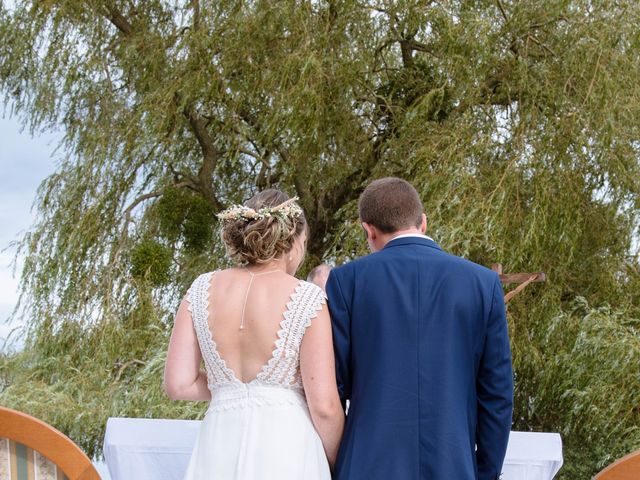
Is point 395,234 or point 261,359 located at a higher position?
point 395,234

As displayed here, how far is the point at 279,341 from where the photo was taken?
1.94m

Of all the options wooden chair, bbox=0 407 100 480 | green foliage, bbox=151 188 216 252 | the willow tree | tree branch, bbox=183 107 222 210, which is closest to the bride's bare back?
wooden chair, bbox=0 407 100 480

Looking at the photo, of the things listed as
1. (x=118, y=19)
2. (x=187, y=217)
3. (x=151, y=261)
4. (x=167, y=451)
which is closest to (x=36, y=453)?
(x=167, y=451)

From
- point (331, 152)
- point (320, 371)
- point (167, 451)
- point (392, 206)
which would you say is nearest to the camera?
point (320, 371)

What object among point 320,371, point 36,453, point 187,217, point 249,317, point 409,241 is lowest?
point 36,453

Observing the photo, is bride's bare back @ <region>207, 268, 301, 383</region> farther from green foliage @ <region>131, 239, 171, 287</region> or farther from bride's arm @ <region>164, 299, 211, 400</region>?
green foliage @ <region>131, 239, 171, 287</region>

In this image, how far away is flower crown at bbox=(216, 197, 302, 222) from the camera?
202cm

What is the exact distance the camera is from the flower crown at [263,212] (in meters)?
2.02

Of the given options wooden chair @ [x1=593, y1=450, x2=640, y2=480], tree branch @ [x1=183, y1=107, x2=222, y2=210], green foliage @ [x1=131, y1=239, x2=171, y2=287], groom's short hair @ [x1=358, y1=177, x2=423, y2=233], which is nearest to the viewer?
wooden chair @ [x1=593, y1=450, x2=640, y2=480]

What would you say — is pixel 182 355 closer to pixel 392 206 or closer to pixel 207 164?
pixel 392 206

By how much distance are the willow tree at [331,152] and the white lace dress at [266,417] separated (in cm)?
329

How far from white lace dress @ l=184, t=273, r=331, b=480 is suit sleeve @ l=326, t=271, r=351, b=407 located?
0.04 metres

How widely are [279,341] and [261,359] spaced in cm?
7

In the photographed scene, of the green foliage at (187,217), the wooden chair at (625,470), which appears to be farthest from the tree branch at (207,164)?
the wooden chair at (625,470)
